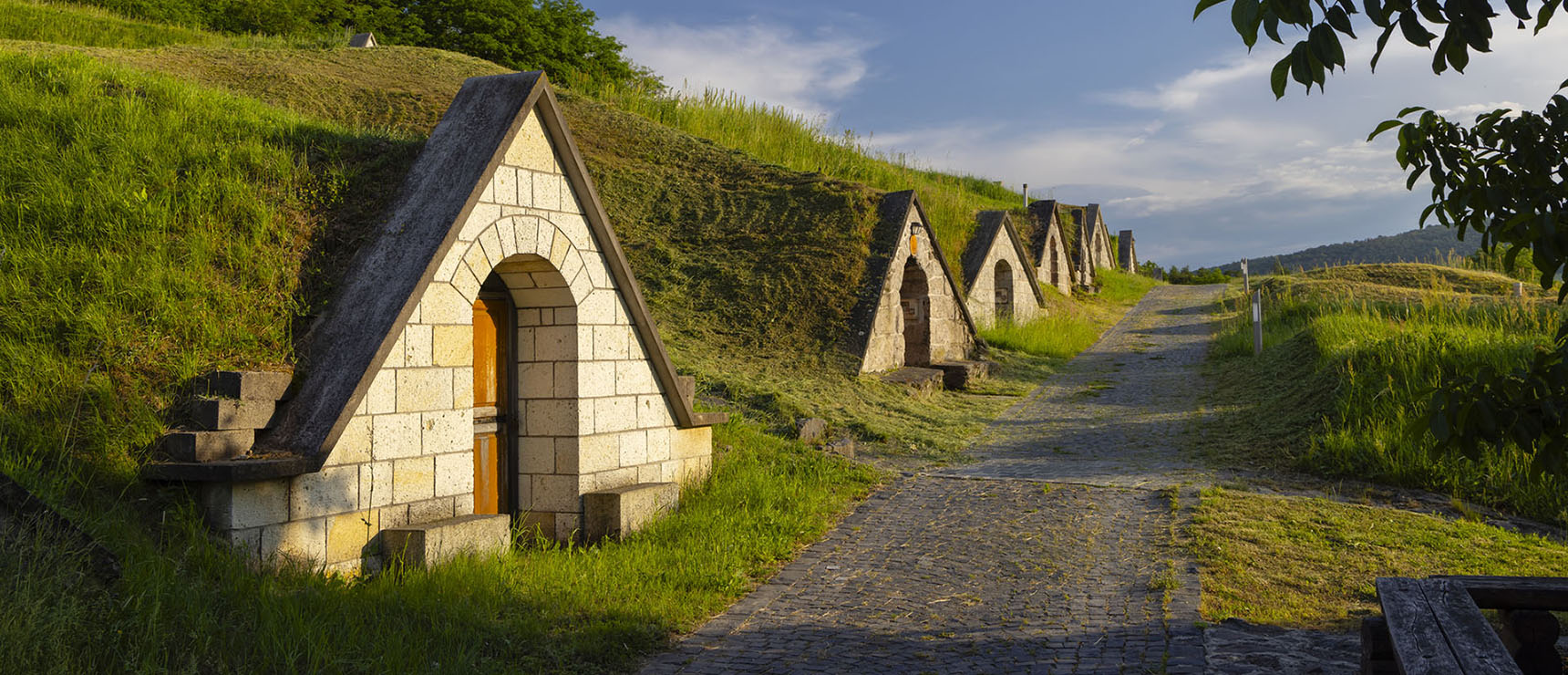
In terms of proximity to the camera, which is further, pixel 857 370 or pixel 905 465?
pixel 857 370

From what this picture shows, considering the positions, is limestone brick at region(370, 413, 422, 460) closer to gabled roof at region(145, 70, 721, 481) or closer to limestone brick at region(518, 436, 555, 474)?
gabled roof at region(145, 70, 721, 481)

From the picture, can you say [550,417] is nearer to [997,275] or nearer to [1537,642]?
[1537,642]

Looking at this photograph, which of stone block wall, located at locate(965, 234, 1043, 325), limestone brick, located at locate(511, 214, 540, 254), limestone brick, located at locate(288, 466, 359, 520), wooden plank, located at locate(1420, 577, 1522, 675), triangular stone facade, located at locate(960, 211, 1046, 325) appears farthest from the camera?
triangular stone facade, located at locate(960, 211, 1046, 325)

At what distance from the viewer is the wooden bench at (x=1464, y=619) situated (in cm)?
346

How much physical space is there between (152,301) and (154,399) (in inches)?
28.9

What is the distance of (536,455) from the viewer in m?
7.32

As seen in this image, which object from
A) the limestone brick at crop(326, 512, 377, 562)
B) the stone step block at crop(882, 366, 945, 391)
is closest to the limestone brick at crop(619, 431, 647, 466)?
the limestone brick at crop(326, 512, 377, 562)

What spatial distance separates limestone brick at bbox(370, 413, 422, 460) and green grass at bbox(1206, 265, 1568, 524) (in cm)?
591

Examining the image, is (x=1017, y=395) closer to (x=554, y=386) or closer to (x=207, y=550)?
(x=554, y=386)

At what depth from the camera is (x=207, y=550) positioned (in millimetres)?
4801

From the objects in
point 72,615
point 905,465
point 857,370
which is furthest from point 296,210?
point 857,370

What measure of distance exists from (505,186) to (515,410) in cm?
173

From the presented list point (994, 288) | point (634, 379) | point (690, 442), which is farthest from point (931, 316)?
point (634, 379)

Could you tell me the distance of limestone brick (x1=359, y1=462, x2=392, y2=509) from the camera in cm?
566
